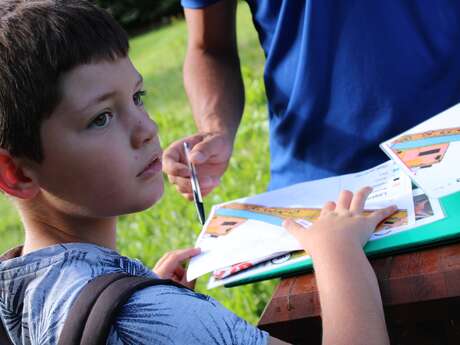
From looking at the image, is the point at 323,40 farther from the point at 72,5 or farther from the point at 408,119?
the point at 72,5

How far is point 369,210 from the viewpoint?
167cm

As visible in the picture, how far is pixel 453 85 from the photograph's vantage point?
2.04 metres

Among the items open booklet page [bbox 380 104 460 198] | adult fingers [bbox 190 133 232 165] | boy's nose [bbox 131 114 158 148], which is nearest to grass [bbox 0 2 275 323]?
adult fingers [bbox 190 133 232 165]

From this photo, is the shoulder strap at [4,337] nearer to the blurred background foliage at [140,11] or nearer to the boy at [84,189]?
the boy at [84,189]

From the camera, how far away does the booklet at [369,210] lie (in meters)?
1.56

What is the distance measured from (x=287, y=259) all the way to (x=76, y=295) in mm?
454

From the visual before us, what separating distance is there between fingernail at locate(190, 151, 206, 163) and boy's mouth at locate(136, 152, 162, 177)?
0.47m

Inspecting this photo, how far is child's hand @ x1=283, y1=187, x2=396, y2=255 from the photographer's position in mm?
1531

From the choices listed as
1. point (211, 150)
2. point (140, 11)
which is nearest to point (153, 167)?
point (211, 150)

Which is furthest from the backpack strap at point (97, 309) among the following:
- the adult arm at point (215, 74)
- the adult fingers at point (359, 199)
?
the adult arm at point (215, 74)

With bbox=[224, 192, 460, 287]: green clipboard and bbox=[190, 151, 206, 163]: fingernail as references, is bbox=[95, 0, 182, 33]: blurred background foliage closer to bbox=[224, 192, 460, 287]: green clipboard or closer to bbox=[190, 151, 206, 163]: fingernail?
bbox=[190, 151, 206, 163]: fingernail

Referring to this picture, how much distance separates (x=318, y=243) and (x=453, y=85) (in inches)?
27.4

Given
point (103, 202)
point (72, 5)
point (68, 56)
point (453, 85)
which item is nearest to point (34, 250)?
point (103, 202)

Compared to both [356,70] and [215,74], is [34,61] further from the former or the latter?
[215,74]
